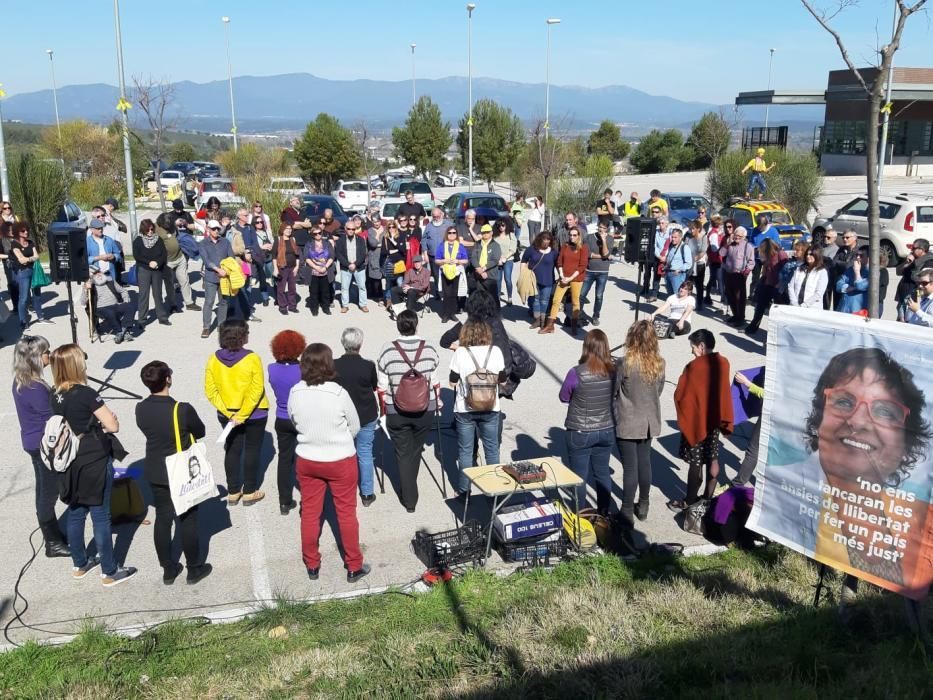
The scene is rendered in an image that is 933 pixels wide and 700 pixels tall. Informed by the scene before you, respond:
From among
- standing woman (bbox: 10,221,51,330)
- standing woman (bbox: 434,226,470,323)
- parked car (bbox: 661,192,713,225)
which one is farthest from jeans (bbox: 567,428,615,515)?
parked car (bbox: 661,192,713,225)

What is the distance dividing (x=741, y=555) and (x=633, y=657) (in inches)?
76.1

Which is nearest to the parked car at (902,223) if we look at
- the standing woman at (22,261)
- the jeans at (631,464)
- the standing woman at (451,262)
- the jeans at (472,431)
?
the standing woman at (451,262)

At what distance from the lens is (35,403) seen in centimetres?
605

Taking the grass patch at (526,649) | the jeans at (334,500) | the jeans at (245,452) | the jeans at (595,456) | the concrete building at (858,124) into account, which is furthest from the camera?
the concrete building at (858,124)

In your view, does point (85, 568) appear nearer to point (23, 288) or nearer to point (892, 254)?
point (23, 288)

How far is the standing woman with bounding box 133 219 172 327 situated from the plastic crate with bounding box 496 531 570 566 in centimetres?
939

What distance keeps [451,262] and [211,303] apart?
397 cm

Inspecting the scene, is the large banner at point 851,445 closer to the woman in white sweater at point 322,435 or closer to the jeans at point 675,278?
the woman in white sweater at point 322,435

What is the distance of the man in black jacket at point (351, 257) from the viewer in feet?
48.4

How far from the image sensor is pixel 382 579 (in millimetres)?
6230

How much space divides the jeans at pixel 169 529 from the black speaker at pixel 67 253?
6.12 metres

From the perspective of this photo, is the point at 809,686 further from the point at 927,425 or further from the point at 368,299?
the point at 368,299

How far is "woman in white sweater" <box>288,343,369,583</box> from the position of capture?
5785 mm

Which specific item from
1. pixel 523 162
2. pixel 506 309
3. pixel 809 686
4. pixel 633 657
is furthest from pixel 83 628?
pixel 523 162
